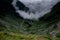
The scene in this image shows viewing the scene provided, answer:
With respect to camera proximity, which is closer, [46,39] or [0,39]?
[0,39]

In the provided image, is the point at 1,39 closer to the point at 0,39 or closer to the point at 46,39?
the point at 0,39

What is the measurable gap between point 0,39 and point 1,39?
384cm

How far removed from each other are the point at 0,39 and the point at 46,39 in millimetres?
27221

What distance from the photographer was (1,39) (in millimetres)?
90438

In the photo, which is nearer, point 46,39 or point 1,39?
point 1,39

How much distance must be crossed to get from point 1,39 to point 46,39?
2598 cm

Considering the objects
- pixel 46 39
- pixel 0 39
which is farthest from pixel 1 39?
pixel 46 39

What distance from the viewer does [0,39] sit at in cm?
8662

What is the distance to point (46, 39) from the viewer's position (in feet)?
321
